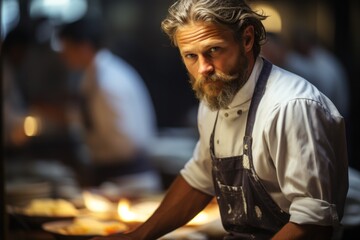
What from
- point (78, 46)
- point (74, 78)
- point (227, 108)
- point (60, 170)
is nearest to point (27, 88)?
point (74, 78)

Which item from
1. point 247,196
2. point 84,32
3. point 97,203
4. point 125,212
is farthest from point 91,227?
point 84,32

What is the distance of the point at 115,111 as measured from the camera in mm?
5902

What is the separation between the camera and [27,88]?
941 centimetres

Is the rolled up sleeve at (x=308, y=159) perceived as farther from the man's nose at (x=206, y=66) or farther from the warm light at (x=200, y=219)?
the warm light at (x=200, y=219)

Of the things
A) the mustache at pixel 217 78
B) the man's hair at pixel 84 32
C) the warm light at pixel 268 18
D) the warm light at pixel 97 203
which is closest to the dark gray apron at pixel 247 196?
the mustache at pixel 217 78

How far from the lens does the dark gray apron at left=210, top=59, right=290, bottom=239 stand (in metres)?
2.44

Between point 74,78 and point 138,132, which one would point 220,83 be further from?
point 74,78

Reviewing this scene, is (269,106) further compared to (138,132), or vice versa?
(138,132)

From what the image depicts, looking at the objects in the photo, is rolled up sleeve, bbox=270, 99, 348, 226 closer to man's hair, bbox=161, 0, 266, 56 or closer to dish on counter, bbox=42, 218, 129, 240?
man's hair, bbox=161, 0, 266, 56

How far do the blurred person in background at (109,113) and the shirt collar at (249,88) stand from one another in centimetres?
335

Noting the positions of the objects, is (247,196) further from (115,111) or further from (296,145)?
(115,111)

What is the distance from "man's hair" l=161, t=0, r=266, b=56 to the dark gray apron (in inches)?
7.0

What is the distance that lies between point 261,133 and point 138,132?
3.73m

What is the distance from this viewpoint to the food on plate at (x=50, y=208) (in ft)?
11.5
